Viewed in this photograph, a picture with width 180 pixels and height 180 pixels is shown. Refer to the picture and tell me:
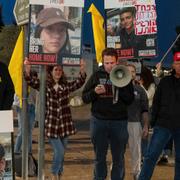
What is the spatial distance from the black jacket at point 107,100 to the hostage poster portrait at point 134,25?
0.52 m

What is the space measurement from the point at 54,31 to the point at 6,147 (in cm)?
193

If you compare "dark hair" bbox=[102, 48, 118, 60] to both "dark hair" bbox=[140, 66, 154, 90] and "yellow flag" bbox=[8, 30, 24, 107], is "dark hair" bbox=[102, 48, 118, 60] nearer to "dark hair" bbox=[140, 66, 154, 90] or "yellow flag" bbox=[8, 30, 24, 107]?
"yellow flag" bbox=[8, 30, 24, 107]

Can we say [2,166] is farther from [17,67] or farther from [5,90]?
[17,67]

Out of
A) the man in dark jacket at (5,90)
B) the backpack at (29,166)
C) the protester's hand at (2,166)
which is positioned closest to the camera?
the protester's hand at (2,166)

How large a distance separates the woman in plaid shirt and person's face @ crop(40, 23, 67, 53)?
96cm

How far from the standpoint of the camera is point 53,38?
5488mm

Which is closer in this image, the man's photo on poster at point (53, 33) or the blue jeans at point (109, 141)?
the man's photo on poster at point (53, 33)

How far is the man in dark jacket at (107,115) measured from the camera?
19.6ft

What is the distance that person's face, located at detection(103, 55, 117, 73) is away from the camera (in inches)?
235

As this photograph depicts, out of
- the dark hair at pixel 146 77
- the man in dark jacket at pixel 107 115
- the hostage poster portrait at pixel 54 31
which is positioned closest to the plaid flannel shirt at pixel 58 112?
the man in dark jacket at pixel 107 115

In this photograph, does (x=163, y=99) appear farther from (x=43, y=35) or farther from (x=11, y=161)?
(x=11, y=161)

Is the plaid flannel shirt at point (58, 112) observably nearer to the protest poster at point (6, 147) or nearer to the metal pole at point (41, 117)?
the metal pole at point (41, 117)

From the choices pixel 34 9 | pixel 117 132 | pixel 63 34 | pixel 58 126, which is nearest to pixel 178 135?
pixel 117 132

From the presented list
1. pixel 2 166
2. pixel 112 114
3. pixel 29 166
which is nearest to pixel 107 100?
pixel 112 114
